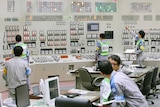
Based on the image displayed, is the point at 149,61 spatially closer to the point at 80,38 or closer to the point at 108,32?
the point at 108,32

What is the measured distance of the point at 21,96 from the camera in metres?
4.49

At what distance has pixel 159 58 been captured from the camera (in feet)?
39.4

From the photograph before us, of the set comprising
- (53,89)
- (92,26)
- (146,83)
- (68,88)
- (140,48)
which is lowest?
(68,88)

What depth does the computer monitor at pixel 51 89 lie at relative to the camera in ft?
15.5

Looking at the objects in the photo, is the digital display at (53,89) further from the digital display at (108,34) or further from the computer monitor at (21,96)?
the digital display at (108,34)

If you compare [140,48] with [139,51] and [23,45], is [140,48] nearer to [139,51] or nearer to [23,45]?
[139,51]

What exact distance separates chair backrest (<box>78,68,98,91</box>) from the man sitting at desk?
138 inches

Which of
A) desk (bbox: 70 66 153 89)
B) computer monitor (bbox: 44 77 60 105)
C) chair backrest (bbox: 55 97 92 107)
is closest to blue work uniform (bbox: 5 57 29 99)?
computer monitor (bbox: 44 77 60 105)

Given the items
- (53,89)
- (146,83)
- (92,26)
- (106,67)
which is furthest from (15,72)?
(92,26)

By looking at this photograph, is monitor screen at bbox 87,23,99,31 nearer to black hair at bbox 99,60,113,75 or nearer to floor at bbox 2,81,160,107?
floor at bbox 2,81,160,107

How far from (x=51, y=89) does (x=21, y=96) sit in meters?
0.52

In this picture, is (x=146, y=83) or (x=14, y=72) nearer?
(x=14, y=72)

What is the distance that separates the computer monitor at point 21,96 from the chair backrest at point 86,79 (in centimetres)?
321

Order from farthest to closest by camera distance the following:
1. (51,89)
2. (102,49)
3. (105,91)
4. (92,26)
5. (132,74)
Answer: (92,26)
(102,49)
(132,74)
(51,89)
(105,91)
